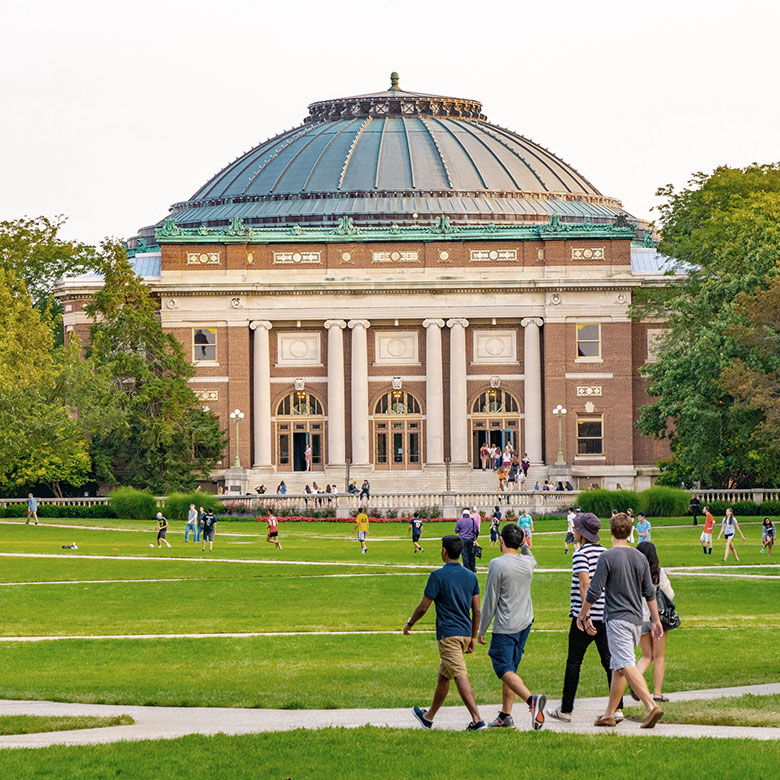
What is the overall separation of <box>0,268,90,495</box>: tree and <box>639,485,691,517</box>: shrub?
970 inches

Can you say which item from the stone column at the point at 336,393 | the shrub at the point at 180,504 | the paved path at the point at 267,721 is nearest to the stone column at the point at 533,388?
the stone column at the point at 336,393

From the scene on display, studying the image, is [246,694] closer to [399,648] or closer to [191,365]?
[399,648]

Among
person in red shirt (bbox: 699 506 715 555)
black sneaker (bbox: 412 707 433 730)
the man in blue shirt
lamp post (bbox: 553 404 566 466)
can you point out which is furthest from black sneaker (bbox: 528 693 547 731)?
lamp post (bbox: 553 404 566 466)

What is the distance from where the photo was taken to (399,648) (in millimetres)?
29781

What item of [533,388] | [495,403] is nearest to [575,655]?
[533,388]

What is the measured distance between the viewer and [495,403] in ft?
321

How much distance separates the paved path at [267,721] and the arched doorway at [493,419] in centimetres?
7404

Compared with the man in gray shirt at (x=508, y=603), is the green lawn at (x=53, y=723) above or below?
below

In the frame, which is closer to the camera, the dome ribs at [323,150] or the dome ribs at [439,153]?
the dome ribs at [439,153]

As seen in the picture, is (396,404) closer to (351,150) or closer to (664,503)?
(351,150)

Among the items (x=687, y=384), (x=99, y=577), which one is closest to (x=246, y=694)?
(x=99, y=577)

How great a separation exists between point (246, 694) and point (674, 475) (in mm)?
62778

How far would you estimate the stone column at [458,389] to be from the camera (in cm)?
9612

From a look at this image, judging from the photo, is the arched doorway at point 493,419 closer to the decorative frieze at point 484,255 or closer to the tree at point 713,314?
the decorative frieze at point 484,255
